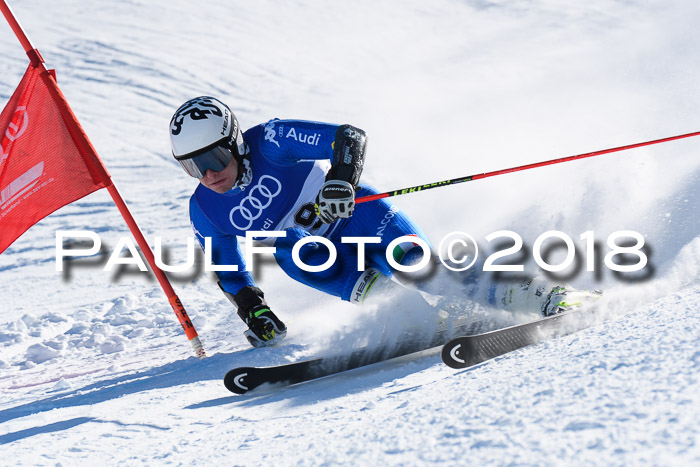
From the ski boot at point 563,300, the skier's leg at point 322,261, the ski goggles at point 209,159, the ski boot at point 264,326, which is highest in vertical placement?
the ski goggles at point 209,159

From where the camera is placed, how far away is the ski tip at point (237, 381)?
3000 millimetres

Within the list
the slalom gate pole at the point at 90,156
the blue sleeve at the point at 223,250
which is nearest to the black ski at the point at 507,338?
the blue sleeve at the point at 223,250

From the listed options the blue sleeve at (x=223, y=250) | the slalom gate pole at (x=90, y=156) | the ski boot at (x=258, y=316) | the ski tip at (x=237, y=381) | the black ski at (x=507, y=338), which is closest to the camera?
the black ski at (x=507, y=338)

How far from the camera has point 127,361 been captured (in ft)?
13.9

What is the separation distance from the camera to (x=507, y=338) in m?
2.60

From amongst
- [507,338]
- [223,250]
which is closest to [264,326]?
[223,250]

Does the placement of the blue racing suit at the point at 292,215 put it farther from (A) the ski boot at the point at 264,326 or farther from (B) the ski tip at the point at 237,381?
(B) the ski tip at the point at 237,381

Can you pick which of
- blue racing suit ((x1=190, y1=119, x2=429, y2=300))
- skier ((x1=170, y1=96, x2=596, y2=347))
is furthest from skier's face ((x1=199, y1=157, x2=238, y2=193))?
blue racing suit ((x1=190, y1=119, x2=429, y2=300))

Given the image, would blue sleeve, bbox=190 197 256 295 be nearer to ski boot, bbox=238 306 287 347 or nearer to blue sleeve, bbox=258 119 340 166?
ski boot, bbox=238 306 287 347

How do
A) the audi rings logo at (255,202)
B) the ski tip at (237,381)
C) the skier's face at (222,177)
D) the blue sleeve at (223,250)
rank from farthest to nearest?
the blue sleeve at (223,250)
the audi rings logo at (255,202)
the skier's face at (222,177)
the ski tip at (237,381)

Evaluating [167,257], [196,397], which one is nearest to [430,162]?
[167,257]

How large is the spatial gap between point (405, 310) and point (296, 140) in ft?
3.42

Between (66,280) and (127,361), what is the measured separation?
9.34ft

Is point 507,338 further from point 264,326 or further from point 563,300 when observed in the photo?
point 264,326
